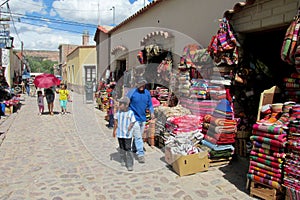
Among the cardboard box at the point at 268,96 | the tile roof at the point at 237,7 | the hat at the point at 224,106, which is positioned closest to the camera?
the cardboard box at the point at 268,96

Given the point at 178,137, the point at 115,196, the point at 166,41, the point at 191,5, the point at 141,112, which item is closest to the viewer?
the point at 115,196

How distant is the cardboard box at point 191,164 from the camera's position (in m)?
4.49

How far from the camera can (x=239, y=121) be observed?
5.15m

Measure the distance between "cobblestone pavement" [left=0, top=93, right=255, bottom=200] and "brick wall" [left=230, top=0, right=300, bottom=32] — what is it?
2444 millimetres

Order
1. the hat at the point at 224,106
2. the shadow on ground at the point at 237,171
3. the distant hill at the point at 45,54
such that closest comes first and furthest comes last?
1. the shadow on ground at the point at 237,171
2. the hat at the point at 224,106
3. the distant hill at the point at 45,54

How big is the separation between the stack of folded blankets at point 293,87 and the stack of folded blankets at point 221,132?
1072 millimetres

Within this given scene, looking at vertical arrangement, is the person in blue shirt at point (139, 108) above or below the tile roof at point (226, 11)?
below

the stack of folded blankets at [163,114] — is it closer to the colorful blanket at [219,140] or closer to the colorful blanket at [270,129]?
the colorful blanket at [219,140]

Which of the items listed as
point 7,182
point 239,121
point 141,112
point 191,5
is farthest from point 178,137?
point 191,5

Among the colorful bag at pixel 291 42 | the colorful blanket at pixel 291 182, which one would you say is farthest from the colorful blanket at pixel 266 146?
the colorful bag at pixel 291 42

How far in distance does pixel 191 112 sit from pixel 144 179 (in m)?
2.09

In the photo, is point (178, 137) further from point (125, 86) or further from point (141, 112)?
point (125, 86)

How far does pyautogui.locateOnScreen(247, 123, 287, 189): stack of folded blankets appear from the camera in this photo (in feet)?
11.2

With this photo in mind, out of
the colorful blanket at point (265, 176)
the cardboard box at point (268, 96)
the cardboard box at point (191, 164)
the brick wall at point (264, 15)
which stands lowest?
the cardboard box at point (191, 164)
